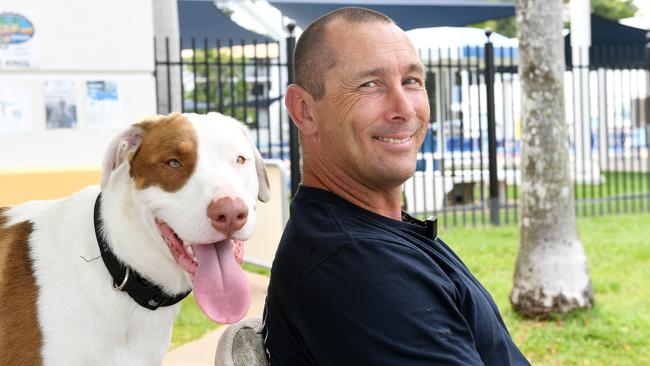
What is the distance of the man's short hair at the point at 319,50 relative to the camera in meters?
2.00

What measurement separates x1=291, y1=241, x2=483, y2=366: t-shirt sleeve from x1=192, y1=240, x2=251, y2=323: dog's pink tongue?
44cm

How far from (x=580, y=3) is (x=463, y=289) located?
15.8 m

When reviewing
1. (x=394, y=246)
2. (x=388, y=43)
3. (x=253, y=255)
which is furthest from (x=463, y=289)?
(x=253, y=255)

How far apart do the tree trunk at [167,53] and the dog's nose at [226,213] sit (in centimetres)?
640

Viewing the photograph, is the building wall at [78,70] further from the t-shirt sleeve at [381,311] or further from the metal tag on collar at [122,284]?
the t-shirt sleeve at [381,311]

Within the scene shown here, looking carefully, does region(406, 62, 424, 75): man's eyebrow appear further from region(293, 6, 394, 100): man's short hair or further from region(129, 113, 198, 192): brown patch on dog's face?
region(129, 113, 198, 192): brown patch on dog's face

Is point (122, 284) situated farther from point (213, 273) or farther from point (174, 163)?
point (174, 163)

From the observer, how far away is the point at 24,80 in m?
6.11

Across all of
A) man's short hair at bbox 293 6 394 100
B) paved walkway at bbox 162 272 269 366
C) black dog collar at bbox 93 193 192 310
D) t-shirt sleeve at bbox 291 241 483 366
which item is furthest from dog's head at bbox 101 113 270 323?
paved walkway at bbox 162 272 269 366

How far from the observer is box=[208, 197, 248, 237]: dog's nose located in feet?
6.38

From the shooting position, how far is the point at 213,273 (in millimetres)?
2111

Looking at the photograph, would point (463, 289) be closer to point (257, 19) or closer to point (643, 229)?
point (643, 229)

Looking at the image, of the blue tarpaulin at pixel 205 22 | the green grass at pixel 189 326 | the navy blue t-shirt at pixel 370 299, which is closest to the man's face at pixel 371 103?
the navy blue t-shirt at pixel 370 299

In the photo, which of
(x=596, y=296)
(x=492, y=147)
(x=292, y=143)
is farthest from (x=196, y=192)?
(x=492, y=147)
